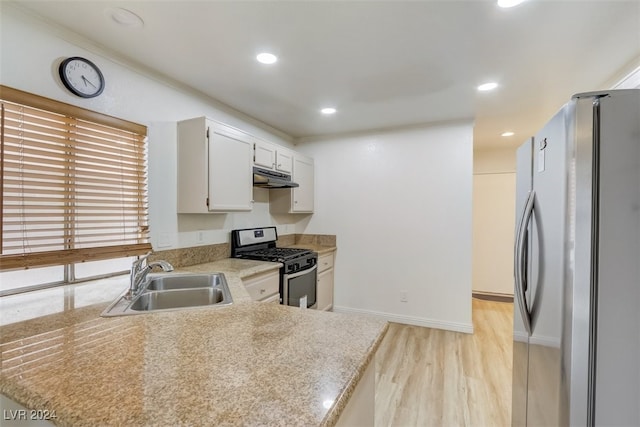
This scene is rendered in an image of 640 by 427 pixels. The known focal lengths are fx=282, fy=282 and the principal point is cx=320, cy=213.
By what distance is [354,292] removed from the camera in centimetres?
373

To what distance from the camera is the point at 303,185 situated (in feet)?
12.0

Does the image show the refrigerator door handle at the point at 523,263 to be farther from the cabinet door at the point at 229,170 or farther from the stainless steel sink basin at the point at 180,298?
the cabinet door at the point at 229,170

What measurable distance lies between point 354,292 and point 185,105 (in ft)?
9.38

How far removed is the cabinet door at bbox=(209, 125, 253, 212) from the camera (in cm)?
234

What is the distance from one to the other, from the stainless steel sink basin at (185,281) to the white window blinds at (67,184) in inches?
12.2

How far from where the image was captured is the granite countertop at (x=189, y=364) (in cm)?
65

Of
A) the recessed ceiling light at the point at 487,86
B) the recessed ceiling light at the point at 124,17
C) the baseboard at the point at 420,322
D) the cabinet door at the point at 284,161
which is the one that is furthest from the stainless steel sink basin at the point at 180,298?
the recessed ceiling light at the point at 487,86

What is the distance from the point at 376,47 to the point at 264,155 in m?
1.54

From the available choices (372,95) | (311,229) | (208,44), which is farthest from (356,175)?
(208,44)

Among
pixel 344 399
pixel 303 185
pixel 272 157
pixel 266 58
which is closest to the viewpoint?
pixel 344 399

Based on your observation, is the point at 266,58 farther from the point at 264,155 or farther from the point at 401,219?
the point at 401,219

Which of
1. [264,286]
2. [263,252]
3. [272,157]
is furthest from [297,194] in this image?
[264,286]

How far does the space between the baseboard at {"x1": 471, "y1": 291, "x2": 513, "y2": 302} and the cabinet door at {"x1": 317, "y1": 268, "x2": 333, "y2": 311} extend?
240cm

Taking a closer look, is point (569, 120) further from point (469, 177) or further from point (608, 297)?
point (469, 177)
